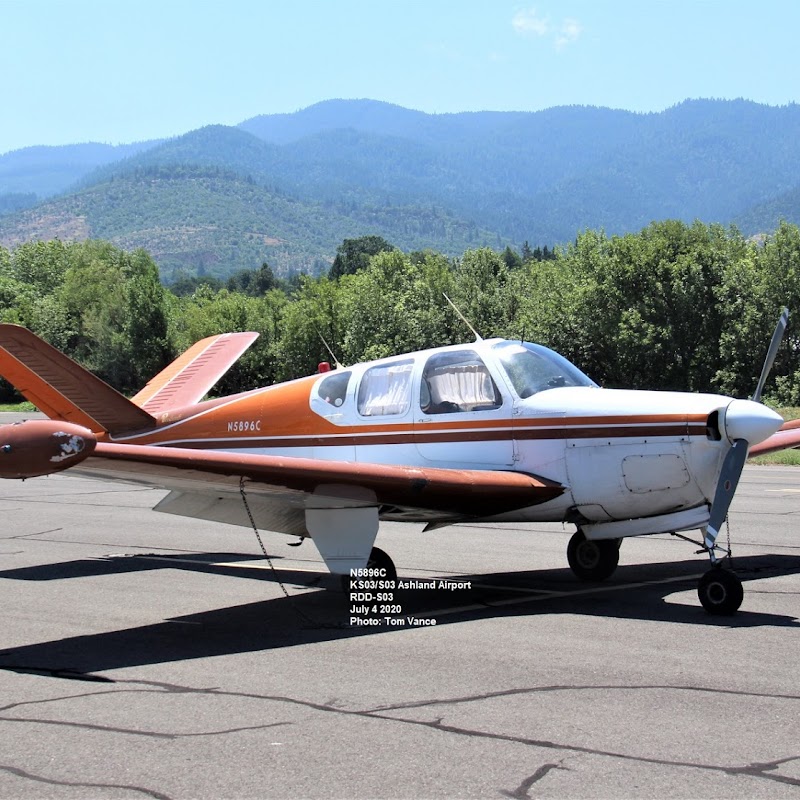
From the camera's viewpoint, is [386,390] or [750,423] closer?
[750,423]

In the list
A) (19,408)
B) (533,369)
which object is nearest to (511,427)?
(533,369)

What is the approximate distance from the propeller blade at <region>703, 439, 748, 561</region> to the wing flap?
6.08 meters

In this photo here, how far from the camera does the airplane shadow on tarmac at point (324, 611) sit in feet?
25.7

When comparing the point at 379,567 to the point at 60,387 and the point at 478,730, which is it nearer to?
the point at 60,387

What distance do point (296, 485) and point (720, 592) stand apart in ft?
11.0

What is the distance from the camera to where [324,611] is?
930cm

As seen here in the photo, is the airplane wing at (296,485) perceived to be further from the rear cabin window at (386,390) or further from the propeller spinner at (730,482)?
the propeller spinner at (730,482)

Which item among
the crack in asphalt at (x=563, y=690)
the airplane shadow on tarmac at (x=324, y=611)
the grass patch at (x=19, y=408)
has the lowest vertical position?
the grass patch at (x=19, y=408)

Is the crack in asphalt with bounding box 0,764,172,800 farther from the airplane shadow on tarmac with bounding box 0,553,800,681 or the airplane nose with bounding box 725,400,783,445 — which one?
the airplane nose with bounding box 725,400,783,445

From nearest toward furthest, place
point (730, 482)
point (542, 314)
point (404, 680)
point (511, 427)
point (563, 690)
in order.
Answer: point (563, 690) < point (404, 680) < point (730, 482) < point (511, 427) < point (542, 314)

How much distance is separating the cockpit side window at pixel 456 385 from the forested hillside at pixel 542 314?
33690 mm

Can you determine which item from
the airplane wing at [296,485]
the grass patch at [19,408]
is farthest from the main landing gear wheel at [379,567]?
the grass patch at [19,408]

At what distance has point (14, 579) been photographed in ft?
36.0

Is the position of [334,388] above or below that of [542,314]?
above
